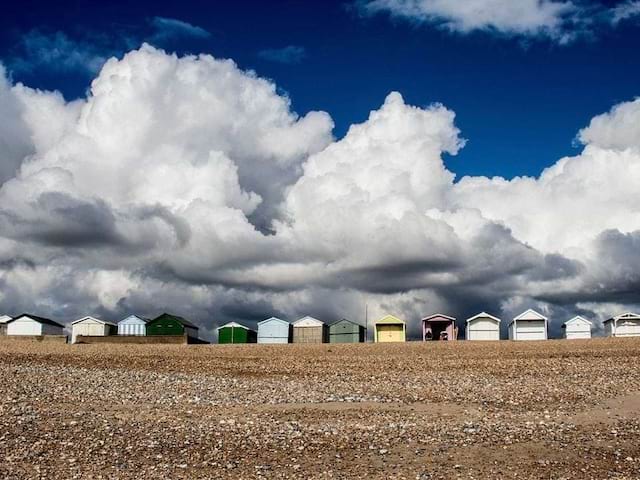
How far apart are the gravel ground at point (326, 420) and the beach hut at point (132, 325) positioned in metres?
55.1

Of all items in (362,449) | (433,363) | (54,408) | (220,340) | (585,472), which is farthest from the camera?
(220,340)

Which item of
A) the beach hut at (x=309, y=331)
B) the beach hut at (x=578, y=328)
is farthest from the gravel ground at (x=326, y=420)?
the beach hut at (x=309, y=331)

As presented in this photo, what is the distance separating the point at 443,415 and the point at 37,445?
13462mm

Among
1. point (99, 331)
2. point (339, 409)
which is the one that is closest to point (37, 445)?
point (339, 409)

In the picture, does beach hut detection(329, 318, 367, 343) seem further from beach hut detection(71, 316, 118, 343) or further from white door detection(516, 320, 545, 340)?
beach hut detection(71, 316, 118, 343)

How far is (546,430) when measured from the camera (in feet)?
72.3

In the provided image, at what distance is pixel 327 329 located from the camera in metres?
89.9

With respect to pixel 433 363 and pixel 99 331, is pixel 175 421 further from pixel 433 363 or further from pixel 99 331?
pixel 99 331

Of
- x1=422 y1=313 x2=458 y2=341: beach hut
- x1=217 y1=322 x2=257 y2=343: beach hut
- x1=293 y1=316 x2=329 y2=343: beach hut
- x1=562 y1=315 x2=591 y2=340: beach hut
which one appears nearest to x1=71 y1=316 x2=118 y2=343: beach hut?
x1=217 y1=322 x2=257 y2=343: beach hut

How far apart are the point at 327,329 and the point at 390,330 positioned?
10072mm

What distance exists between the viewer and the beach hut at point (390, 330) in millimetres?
82625

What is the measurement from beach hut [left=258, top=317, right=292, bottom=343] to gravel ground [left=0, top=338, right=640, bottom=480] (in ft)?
156

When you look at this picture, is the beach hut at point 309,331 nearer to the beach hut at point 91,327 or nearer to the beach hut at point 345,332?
the beach hut at point 345,332

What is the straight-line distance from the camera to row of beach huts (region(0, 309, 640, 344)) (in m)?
80.4
